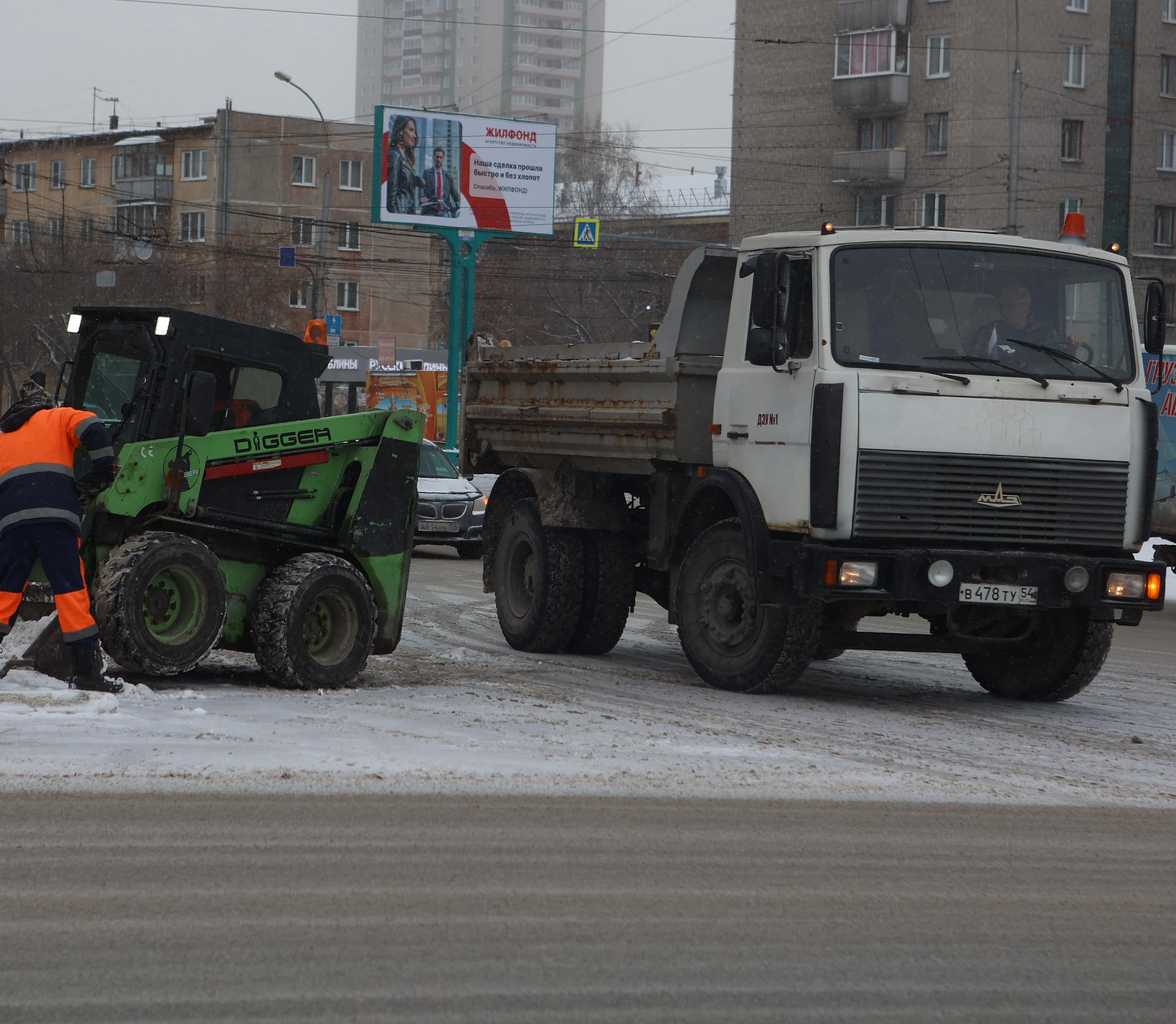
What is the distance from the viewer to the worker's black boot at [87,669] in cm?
888

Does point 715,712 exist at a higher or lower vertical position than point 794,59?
lower

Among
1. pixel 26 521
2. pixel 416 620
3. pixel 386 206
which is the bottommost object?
pixel 416 620

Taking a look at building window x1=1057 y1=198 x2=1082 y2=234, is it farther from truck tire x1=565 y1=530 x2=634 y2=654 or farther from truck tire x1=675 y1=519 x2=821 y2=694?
truck tire x1=675 y1=519 x2=821 y2=694

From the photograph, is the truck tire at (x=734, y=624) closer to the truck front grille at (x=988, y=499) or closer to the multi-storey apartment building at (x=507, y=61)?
the truck front grille at (x=988, y=499)

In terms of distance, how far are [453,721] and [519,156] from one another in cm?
3688

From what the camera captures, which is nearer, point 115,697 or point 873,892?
point 873,892

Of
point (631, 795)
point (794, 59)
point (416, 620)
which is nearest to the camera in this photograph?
point (631, 795)

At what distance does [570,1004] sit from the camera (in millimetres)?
4422

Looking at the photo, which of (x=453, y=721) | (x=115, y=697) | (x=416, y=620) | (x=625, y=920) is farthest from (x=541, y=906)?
(x=416, y=620)

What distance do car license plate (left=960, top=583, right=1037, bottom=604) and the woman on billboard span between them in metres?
34.1

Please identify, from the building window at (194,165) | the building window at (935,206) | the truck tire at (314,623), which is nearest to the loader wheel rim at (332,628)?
the truck tire at (314,623)

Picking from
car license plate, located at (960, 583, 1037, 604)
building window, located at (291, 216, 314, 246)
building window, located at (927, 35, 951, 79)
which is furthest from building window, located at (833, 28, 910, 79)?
car license plate, located at (960, 583, 1037, 604)

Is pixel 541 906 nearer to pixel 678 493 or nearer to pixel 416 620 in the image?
pixel 678 493

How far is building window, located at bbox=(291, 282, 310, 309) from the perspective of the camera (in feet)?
230
